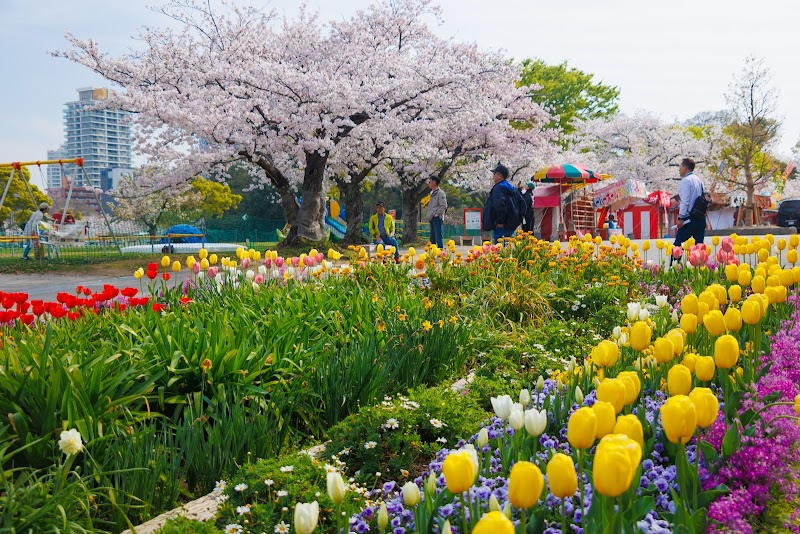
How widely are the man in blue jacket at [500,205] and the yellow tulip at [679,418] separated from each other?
29.6ft

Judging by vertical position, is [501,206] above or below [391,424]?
above

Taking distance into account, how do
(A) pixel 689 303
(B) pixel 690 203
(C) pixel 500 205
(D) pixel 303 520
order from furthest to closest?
(C) pixel 500 205 < (B) pixel 690 203 < (A) pixel 689 303 < (D) pixel 303 520

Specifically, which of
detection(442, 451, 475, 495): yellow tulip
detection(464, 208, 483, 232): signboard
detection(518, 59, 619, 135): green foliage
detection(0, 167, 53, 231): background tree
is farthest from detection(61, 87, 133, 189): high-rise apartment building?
detection(442, 451, 475, 495): yellow tulip

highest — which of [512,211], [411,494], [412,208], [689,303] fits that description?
[412,208]

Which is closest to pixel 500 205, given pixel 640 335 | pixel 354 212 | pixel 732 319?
pixel 732 319

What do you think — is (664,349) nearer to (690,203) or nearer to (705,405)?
(705,405)

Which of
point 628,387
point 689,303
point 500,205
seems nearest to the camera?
point 628,387

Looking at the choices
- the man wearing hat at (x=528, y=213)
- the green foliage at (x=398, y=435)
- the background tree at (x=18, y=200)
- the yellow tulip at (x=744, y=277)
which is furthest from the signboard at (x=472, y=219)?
the background tree at (x=18, y=200)

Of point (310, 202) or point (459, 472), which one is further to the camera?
point (310, 202)

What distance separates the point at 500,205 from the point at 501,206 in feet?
0.08

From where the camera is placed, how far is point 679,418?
1.65 meters

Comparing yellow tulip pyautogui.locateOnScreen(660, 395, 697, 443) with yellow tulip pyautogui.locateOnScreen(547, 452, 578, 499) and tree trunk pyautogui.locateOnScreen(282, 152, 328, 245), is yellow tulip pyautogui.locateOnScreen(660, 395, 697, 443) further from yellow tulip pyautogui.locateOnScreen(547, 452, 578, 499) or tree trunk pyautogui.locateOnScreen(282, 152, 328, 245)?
tree trunk pyautogui.locateOnScreen(282, 152, 328, 245)

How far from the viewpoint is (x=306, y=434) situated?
3.55m

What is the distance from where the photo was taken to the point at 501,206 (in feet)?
35.2
